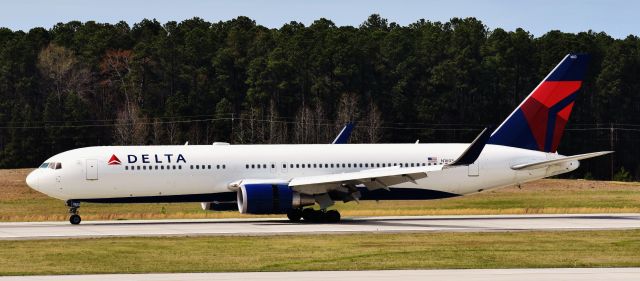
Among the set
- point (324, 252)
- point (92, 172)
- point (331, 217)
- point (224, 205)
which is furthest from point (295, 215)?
point (324, 252)

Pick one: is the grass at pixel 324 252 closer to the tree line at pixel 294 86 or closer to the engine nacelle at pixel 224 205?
the engine nacelle at pixel 224 205

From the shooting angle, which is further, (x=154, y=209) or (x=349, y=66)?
(x=349, y=66)

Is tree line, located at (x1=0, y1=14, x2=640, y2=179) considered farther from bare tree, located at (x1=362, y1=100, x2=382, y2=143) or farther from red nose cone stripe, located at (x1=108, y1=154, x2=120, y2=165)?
red nose cone stripe, located at (x1=108, y1=154, x2=120, y2=165)

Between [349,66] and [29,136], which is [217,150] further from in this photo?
[349,66]

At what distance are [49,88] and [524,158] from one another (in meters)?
72.0

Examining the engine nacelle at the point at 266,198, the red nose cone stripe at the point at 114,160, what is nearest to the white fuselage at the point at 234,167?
the red nose cone stripe at the point at 114,160

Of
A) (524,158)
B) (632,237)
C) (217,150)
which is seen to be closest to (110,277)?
(632,237)

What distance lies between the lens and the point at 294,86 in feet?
A: 364

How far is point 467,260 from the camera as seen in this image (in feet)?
94.8

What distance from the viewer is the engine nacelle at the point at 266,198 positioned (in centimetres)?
4331

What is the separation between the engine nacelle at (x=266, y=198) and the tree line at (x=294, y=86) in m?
57.1

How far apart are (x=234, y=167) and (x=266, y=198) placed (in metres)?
3.17

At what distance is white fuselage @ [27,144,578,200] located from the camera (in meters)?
45.1

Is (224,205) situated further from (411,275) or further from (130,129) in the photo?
(130,129)
